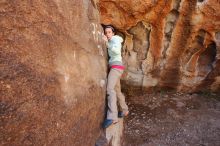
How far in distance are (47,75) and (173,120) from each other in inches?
133

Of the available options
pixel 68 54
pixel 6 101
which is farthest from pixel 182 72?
pixel 6 101

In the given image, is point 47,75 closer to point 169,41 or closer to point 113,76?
point 113,76

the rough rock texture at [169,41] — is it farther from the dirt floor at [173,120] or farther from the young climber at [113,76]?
the young climber at [113,76]

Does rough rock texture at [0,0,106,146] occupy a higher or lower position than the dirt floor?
higher

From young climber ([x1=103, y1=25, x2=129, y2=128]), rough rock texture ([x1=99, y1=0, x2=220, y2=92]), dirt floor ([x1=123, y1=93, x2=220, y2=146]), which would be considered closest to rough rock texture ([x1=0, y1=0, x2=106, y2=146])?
young climber ([x1=103, y1=25, x2=129, y2=128])

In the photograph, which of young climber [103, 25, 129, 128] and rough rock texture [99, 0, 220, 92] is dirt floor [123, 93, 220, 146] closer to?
rough rock texture [99, 0, 220, 92]

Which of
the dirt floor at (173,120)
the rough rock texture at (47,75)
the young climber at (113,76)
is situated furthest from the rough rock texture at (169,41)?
the rough rock texture at (47,75)

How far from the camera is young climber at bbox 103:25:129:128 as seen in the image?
3441 mm

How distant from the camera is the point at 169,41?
4941 mm

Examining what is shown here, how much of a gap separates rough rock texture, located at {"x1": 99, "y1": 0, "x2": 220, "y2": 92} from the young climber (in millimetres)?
669

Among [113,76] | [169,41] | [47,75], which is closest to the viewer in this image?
[47,75]

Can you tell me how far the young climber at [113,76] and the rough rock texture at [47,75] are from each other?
0.96ft

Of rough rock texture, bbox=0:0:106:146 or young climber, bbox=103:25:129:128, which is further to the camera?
young climber, bbox=103:25:129:128

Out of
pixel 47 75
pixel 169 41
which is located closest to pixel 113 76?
pixel 47 75
